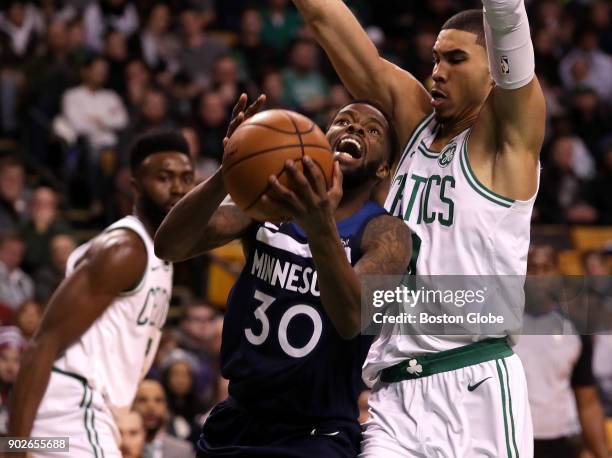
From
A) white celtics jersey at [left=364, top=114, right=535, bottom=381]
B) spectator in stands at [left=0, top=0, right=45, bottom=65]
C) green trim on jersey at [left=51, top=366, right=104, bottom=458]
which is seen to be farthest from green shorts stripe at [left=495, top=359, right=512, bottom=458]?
spectator in stands at [left=0, top=0, right=45, bottom=65]

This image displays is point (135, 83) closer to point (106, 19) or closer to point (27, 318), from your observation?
point (106, 19)

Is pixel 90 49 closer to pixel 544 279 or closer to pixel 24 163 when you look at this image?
pixel 24 163

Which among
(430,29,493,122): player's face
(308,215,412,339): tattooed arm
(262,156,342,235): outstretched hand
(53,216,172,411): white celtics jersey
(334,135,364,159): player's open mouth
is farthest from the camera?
(53,216,172,411): white celtics jersey

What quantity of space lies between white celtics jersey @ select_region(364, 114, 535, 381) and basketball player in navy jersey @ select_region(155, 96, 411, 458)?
0.15 meters

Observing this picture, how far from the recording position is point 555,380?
7172 mm

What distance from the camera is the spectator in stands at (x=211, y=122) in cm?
1152

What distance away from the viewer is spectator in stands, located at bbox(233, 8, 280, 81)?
13.3m

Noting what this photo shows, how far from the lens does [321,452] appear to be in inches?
148

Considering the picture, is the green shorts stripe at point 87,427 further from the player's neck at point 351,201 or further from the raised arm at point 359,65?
the raised arm at point 359,65

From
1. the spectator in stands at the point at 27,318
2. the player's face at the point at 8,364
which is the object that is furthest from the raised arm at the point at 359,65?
the spectator in stands at the point at 27,318

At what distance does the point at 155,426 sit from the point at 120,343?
218 centimetres

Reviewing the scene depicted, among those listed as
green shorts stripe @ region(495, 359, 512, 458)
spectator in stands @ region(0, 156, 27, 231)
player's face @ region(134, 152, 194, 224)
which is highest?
spectator in stands @ region(0, 156, 27, 231)

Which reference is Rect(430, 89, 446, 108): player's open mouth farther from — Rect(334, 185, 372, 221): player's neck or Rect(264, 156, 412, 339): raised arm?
Rect(264, 156, 412, 339): raised arm

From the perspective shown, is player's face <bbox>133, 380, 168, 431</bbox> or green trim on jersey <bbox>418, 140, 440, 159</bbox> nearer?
green trim on jersey <bbox>418, 140, 440, 159</bbox>
